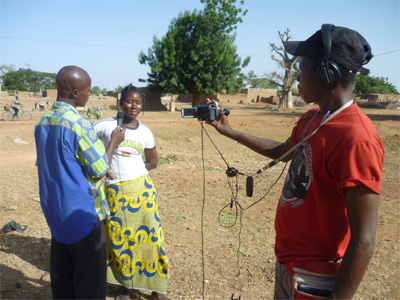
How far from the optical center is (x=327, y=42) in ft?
4.75

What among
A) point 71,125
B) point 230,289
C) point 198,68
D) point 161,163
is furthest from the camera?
point 198,68

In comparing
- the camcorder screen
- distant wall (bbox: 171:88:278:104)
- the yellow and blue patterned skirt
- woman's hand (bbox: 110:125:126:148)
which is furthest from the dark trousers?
distant wall (bbox: 171:88:278:104)

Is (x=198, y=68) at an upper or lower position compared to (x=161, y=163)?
upper

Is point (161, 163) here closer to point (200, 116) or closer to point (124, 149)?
point (124, 149)

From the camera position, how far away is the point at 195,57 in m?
27.9

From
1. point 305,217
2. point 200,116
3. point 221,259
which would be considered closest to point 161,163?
point 221,259

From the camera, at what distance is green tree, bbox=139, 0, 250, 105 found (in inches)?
1115

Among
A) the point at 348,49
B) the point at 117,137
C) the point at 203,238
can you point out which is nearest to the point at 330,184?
the point at 348,49

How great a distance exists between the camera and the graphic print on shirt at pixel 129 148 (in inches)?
119

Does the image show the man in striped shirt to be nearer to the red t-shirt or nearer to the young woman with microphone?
the young woman with microphone

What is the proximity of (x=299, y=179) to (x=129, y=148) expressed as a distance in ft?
6.00

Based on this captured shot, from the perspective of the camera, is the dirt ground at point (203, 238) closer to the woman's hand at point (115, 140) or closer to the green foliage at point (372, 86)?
the woman's hand at point (115, 140)

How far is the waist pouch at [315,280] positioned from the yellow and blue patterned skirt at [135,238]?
178cm

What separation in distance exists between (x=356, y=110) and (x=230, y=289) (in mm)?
2424
